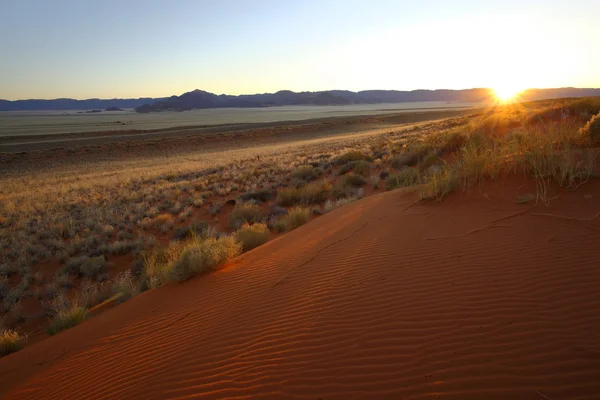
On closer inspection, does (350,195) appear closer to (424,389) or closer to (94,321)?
(94,321)

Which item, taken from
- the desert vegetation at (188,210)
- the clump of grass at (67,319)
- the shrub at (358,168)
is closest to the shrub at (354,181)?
the desert vegetation at (188,210)

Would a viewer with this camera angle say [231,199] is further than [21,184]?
No

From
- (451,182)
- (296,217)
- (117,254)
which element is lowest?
(117,254)

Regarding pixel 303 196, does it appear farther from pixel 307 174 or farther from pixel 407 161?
pixel 407 161

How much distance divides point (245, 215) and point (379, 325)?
830 cm

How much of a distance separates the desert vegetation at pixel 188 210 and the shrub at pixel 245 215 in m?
0.04

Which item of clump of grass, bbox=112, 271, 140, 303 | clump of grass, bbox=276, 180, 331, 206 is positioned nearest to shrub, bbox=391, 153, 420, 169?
clump of grass, bbox=276, 180, 331, 206

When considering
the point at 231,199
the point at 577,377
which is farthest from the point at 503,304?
the point at 231,199

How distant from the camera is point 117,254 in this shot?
9.84 meters

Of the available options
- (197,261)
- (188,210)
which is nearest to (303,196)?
(188,210)

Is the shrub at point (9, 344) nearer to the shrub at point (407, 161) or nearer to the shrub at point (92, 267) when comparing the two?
the shrub at point (92, 267)

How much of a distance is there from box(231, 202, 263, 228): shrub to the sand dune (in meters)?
4.55

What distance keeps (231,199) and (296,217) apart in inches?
197

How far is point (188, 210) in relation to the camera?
13.2m
